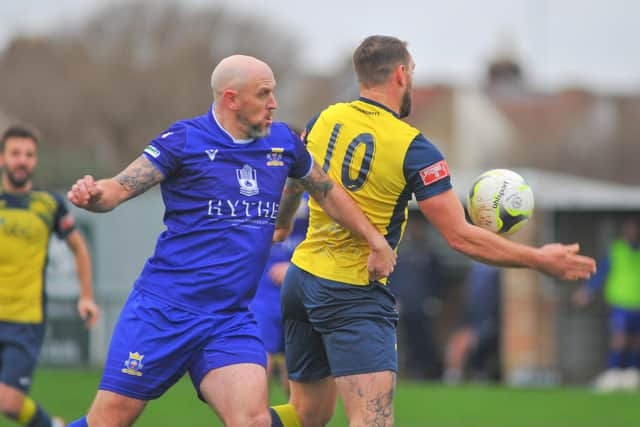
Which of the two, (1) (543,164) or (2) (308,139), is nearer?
(2) (308,139)

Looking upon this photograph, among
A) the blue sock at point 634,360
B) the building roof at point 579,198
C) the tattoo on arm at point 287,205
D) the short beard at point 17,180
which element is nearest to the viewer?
the tattoo on arm at point 287,205

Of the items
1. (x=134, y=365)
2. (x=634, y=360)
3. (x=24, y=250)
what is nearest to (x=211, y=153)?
(x=134, y=365)

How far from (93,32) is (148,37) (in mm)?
2069

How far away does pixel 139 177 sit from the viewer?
554 cm

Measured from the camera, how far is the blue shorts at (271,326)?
31.6ft

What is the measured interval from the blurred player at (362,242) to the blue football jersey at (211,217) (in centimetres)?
46

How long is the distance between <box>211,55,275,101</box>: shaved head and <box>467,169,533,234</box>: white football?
1.33 m

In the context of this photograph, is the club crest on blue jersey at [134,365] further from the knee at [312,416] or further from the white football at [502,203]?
the white football at [502,203]

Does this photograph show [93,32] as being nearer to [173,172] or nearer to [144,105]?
[144,105]

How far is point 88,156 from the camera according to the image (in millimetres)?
35188

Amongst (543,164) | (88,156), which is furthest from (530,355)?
(543,164)

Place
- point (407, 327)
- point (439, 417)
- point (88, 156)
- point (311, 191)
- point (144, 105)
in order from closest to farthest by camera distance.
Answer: point (311, 191) < point (439, 417) < point (407, 327) < point (88, 156) < point (144, 105)

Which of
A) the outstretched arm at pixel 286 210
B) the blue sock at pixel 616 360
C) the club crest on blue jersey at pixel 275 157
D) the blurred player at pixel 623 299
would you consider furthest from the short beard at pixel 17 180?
the blue sock at pixel 616 360

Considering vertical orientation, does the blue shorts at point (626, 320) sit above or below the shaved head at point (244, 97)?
below
